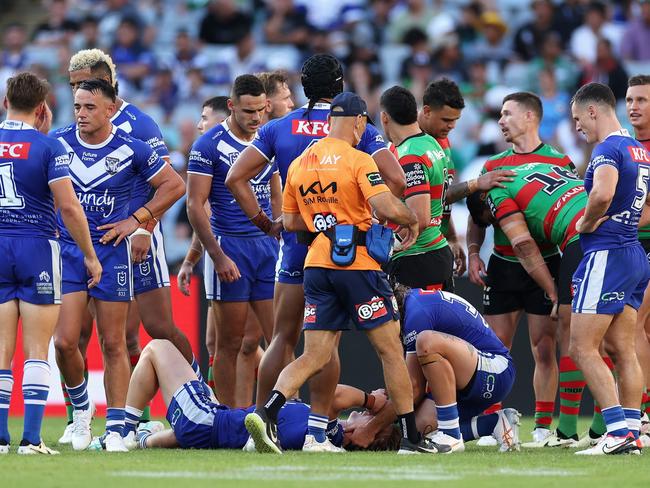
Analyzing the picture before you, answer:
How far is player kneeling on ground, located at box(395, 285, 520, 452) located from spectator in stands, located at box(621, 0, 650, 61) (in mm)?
11043

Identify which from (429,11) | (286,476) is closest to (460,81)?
(429,11)

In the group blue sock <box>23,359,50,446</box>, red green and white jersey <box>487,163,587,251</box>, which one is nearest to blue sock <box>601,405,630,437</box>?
red green and white jersey <box>487,163,587,251</box>

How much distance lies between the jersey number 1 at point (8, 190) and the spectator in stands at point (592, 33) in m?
12.8

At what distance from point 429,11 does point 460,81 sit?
5.65 ft

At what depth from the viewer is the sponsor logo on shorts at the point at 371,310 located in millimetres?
8703

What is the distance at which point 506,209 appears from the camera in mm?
10391

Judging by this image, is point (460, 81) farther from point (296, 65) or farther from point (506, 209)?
point (506, 209)

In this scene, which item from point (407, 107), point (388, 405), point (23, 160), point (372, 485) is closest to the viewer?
point (372, 485)

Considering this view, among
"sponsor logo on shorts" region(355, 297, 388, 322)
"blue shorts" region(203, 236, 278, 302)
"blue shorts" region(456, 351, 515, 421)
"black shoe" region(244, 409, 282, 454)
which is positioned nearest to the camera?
"black shoe" region(244, 409, 282, 454)

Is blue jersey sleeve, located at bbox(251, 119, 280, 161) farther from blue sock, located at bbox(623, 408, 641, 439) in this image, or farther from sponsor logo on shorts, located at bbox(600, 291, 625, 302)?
blue sock, located at bbox(623, 408, 641, 439)

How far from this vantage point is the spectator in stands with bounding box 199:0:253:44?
21.0m

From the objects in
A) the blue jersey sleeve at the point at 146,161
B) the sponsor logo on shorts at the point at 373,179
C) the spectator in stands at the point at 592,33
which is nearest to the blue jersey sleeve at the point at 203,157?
the blue jersey sleeve at the point at 146,161

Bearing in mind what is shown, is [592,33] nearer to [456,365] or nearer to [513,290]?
[513,290]

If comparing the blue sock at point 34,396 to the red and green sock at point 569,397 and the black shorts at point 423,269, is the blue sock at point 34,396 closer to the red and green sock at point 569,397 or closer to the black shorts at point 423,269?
the black shorts at point 423,269
